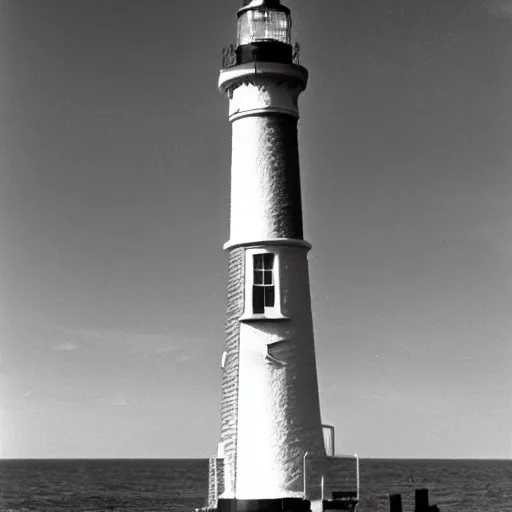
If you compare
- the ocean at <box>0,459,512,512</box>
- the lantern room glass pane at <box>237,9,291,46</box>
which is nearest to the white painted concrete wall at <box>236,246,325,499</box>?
the lantern room glass pane at <box>237,9,291,46</box>

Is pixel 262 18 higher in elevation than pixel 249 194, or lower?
higher

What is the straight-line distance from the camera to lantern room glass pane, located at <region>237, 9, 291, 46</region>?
2644 cm

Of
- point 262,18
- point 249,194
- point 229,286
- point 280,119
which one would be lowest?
point 229,286

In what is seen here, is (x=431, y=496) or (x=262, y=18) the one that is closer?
(x=262, y=18)

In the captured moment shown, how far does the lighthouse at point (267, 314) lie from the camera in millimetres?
24672

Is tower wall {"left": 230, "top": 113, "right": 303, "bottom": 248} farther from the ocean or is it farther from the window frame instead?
the ocean

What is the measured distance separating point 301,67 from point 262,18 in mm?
1777

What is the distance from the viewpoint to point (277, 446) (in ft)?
80.8

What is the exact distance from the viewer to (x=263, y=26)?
26.5 m

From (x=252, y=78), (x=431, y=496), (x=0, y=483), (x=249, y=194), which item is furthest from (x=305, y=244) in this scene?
(x=0, y=483)

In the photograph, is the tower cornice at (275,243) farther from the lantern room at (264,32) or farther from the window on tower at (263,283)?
the lantern room at (264,32)

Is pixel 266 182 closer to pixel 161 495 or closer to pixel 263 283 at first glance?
pixel 263 283

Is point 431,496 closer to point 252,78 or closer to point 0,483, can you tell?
point 0,483

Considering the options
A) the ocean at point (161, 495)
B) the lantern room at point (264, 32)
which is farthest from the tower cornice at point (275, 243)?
the ocean at point (161, 495)
